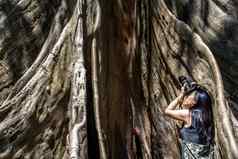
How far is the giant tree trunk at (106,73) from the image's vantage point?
406cm

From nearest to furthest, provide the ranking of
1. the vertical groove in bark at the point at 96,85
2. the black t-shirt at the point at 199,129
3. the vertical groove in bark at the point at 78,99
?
1. the black t-shirt at the point at 199,129
2. the vertical groove in bark at the point at 78,99
3. the vertical groove in bark at the point at 96,85

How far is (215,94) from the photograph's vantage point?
4.08 meters

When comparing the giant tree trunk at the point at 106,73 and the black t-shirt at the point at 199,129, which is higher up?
the giant tree trunk at the point at 106,73

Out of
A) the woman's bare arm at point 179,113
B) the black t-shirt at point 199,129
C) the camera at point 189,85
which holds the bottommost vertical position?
the black t-shirt at point 199,129

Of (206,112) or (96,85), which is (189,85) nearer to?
(206,112)

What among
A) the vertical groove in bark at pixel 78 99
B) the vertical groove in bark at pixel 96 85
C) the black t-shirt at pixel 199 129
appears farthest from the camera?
the vertical groove in bark at pixel 96 85

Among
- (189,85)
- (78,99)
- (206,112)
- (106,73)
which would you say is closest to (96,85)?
(78,99)

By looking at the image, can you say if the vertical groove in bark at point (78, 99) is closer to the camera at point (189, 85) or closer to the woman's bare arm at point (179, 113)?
the woman's bare arm at point (179, 113)

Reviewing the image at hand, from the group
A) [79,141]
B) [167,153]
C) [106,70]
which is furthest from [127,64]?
[79,141]

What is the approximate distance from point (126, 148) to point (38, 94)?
63.6 inches

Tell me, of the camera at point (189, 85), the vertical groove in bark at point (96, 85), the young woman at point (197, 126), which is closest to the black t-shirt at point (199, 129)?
the young woman at point (197, 126)

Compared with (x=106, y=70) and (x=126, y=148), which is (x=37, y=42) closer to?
(x=106, y=70)

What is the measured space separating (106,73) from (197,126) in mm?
1570

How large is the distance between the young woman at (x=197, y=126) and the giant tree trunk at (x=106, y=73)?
87 millimetres
